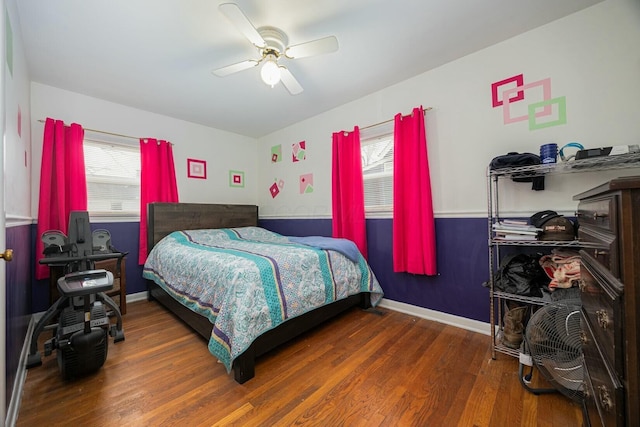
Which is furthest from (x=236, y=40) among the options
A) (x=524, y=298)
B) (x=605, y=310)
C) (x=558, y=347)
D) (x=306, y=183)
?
(x=558, y=347)

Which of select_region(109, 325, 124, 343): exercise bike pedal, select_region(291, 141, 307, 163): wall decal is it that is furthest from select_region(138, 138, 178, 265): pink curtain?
select_region(291, 141, 307, 163): wall decal

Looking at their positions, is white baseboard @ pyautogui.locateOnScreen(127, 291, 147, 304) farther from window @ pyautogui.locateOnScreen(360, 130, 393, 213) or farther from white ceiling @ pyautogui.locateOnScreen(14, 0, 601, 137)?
window @ pyautogui.locateOnScreen(360, 130, 393, 213)

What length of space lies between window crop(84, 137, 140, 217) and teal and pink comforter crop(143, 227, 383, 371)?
79 cm

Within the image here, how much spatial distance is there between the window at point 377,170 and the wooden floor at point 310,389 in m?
1.38

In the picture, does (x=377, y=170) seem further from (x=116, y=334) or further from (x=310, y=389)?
(x=116, y=334)

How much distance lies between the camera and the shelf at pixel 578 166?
141 cm

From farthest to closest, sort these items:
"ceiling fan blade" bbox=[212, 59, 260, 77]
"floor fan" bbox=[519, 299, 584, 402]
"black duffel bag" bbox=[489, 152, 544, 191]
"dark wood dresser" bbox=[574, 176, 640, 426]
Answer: "ceiling fan blade" bbox=[212, 59, 260, 77]
"black duffel bag" bbox=[489, 152, 544, 191]
"floor fan" bbox=[519, 299, 584, 402]
"dark wood dresser" bbox=[574, 176, 640, 426]

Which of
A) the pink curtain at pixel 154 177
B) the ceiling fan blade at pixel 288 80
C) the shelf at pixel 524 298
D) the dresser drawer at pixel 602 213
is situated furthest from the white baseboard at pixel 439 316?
the pink curtain at pixel 154 177

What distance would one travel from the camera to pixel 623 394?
2.07 ft

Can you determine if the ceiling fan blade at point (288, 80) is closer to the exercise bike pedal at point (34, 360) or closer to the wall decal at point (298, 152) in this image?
the wall decal at point (298, 152)

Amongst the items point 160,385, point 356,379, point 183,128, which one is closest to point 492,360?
point 356,379

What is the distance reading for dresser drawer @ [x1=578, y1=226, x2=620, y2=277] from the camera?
25.8 inches

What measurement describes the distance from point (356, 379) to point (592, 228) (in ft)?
4.60

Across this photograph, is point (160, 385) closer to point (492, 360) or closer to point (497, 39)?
point (492, 360)
